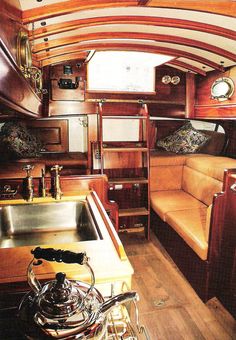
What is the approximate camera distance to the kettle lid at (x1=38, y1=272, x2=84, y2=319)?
0.75m

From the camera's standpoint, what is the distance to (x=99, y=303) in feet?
2.69

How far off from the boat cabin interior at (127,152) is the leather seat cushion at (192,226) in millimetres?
17

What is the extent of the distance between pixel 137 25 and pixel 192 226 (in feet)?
5.87

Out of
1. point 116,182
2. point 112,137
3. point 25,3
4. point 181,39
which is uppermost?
point 181,39

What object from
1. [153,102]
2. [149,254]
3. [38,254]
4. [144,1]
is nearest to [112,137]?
[153,102]

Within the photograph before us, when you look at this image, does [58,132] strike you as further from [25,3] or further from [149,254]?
[25,3]

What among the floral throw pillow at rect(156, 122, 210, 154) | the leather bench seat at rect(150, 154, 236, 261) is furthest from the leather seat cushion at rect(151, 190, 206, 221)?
the floral throw pillow at rect(156, 122, 210, 154)

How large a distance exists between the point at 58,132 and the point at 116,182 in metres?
1.37

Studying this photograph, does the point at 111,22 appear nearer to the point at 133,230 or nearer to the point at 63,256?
the point at 63,256

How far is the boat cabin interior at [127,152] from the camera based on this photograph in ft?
4.27

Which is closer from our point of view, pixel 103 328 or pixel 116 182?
pixel 103 328

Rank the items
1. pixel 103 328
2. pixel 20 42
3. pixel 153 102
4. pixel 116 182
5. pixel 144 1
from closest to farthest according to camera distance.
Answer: pixel 103 328, pixel 20 42, pixel 144 1, pixel 116 182, pixel 153 102

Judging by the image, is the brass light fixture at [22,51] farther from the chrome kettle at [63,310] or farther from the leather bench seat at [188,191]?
the leather bench seat at [188,191]

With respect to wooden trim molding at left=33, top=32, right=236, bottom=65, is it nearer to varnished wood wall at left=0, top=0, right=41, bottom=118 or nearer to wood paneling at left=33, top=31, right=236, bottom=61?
wood paneling at left=33, top=31, right=236, bottom=61
